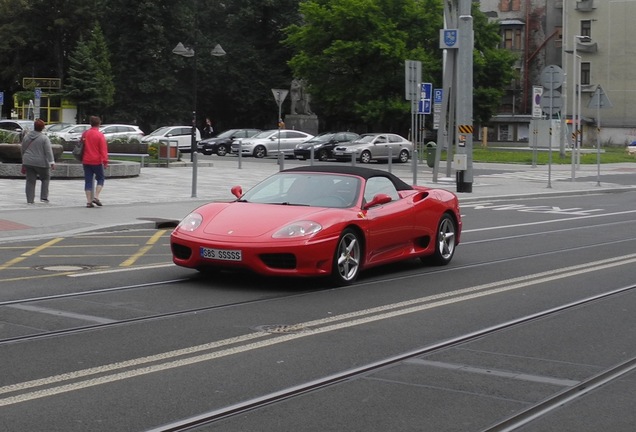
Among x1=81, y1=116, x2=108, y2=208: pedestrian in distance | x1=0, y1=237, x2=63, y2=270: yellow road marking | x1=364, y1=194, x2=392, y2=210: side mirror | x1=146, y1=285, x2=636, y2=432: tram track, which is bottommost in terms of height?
x1=146, y1=285, x2=636, y2=432: tram track

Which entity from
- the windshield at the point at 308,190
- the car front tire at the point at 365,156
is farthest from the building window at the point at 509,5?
the windshield at the point at 308,190

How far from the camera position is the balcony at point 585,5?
86.9 metres

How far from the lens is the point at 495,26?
72688 millimetres

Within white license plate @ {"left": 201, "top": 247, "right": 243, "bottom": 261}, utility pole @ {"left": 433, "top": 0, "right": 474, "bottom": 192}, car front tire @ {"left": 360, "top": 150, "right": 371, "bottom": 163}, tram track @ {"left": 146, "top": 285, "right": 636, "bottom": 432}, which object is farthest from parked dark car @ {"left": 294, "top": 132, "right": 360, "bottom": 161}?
tram track @ {"left": 146, "top": 285, "right": 636, "bottom": 432}

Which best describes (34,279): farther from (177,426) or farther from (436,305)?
(177,426)

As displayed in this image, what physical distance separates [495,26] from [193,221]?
63.6 metres

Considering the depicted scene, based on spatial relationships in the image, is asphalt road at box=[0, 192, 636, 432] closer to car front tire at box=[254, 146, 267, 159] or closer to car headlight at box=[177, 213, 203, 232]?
car headlight at box=[177, 213, 203, 232]

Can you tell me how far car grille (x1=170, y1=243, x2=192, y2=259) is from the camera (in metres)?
11.4

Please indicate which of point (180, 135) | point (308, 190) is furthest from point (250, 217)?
point (180, 135)

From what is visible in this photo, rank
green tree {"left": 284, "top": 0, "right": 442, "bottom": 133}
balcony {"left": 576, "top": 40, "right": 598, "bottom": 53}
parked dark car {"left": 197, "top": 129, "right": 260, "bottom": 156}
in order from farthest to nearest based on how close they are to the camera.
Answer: balcony {"left": 576, "top": 40, "right": 598, "bottom": 53}
green tree {"left": 284, "top": 0, "right": 442, "bottom": 133}
parked dark car {"left": 197, "top": 129, "right": 260, "bottom": 156}

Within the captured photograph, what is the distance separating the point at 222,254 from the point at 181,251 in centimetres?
71

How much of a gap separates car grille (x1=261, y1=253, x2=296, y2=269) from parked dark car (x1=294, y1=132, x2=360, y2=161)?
40.5m

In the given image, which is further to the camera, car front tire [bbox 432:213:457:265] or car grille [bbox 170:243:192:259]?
car front tire [bbox 432:213:457:265]

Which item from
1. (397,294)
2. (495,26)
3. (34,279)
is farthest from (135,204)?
(495,26)
